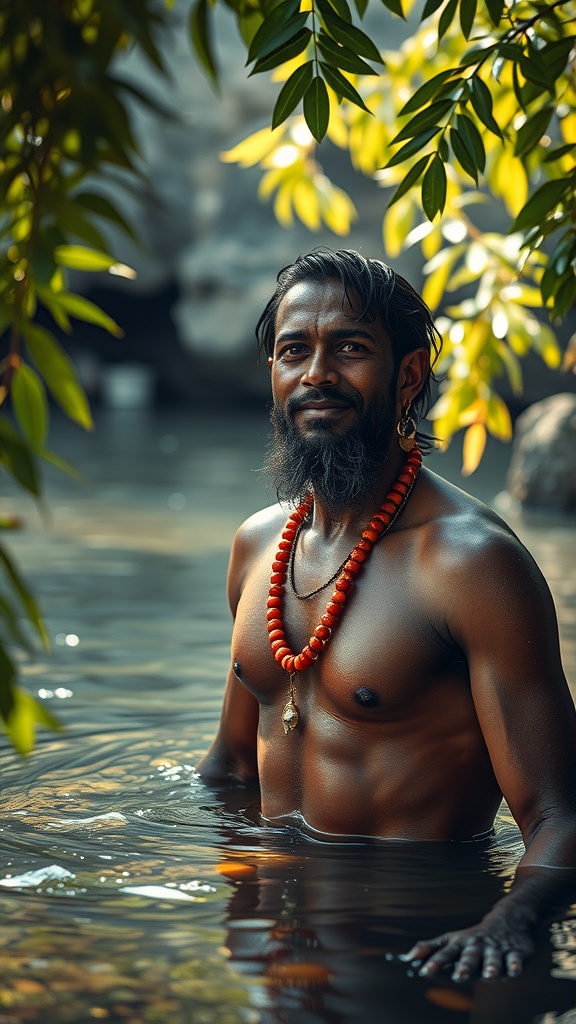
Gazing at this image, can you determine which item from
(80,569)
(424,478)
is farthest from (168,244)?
(424,478)

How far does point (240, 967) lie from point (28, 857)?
78 centimetres

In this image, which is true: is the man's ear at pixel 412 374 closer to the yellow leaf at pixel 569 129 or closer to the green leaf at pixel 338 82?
the yellow leaf at pixel 569 129

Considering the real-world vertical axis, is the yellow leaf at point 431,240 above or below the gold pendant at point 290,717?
above

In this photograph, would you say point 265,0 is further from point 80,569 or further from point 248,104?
point 248,104

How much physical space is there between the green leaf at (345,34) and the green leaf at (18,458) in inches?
35.4

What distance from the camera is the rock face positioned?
9.97 metres

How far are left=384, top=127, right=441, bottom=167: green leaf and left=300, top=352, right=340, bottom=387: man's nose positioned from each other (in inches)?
25.3

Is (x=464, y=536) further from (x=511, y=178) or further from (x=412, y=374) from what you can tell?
(x=511, y=178)

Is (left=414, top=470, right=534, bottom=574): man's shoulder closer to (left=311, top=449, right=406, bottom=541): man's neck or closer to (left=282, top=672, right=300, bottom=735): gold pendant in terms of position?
A: (left=311, top=449, right=406, bottom=541): man's neck

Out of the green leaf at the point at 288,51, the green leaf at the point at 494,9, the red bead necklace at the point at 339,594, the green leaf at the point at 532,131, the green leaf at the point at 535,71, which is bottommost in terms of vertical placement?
the red bead necklace at the point at 339,594

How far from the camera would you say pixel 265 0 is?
221 cm

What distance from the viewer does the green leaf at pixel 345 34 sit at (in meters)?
2.18

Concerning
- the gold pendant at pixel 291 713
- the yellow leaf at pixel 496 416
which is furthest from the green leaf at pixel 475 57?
the yellow leaf at pixel 496 416

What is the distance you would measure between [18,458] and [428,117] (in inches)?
46.0
